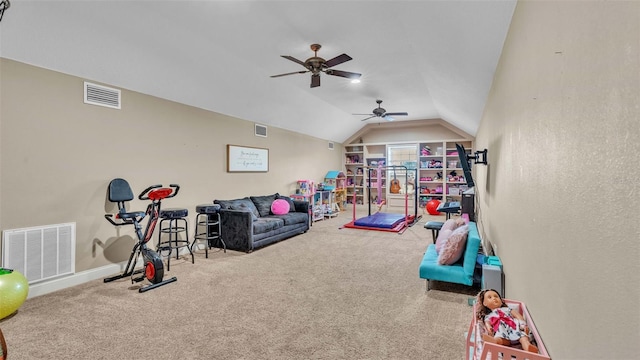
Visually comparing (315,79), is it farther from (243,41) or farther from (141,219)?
(141,219)

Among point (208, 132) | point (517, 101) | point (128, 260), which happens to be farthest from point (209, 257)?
point (517, 101)

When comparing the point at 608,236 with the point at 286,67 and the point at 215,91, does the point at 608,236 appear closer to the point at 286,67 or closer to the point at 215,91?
the point at 286,67

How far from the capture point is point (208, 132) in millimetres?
5473

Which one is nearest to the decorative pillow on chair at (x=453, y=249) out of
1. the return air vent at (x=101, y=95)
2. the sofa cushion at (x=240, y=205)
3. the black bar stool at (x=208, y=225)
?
the sofa cushion at (x=240, y=205)

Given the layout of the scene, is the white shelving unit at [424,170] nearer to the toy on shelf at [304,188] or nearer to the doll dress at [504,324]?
the toy on shelf at [304,188]

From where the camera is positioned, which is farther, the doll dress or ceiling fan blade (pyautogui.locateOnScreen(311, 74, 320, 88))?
ceiling fan blade (pyautogui.locateOnScreen(311, 74, 320, 88))

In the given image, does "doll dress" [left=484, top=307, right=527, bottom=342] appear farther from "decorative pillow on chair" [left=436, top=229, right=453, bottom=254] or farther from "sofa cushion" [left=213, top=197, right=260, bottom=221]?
"sofa cushion" [left=213, top=197, right=260, bottom=221]

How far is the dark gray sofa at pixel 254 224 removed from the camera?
197 inches

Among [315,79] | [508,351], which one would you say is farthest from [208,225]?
[508,351]

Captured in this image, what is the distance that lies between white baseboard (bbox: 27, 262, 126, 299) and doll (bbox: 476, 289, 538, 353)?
4303 mm

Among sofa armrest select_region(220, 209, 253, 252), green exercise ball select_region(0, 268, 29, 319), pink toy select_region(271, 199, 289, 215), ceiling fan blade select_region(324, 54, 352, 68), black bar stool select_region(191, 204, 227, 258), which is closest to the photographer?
green exercise ball select_region(0, 268, 29, 319)

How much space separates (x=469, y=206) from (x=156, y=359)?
5.54 metres

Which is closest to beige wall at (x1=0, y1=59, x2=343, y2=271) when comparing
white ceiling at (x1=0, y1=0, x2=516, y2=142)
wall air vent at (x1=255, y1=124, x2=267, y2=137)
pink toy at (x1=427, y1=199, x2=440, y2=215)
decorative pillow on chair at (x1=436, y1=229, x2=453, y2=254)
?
white ceiling at (x1=0, y1=0, x2=516, y2=142)

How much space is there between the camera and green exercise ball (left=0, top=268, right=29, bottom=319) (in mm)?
2582
